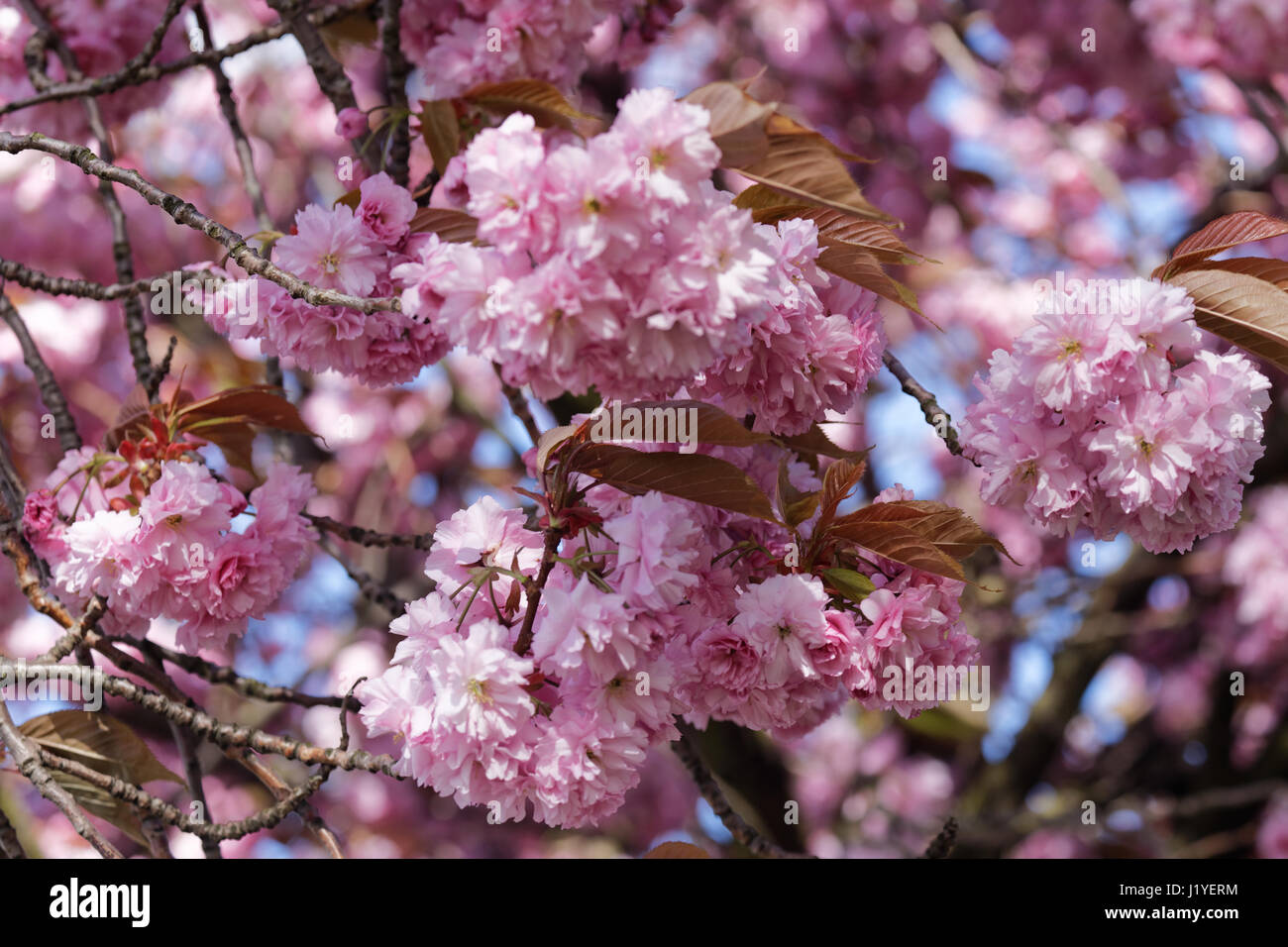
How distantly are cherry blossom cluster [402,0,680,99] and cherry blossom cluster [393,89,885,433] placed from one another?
813 mm

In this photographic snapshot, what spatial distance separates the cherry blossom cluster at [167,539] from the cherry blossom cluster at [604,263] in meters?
0.55

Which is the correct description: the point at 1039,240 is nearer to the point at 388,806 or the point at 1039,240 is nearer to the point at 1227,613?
the point at 1227,613

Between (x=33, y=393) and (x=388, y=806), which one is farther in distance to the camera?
(x=388, y=806)

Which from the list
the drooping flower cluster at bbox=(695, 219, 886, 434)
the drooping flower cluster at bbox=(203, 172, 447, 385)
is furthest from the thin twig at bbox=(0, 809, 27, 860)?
the drooping flower cluster at bbox=(695, 219, 886, 434)

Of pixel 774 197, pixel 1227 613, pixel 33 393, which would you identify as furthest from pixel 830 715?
A: pixel 1227 613

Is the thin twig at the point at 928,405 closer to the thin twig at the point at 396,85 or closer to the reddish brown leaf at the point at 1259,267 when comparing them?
the reddish brown leaf at the point at 1259,267

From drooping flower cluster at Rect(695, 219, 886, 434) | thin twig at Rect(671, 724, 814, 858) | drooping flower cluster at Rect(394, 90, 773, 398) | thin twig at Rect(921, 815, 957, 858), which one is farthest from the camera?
thin twig at Rect(671, 724, 814, 858)

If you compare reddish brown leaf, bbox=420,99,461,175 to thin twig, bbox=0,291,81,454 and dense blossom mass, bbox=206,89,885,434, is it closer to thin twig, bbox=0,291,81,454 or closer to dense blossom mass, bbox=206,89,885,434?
dense blossom mass, bbox=206,89,885,434

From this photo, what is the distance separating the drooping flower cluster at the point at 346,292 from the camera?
112 cm

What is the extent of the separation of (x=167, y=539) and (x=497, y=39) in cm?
82

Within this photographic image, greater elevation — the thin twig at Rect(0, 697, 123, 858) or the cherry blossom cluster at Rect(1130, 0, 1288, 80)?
the cherry blossom cluster at Rect(1130, 0, 1288, 80)

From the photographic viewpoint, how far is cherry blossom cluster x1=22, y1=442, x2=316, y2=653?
1267 millimetres
